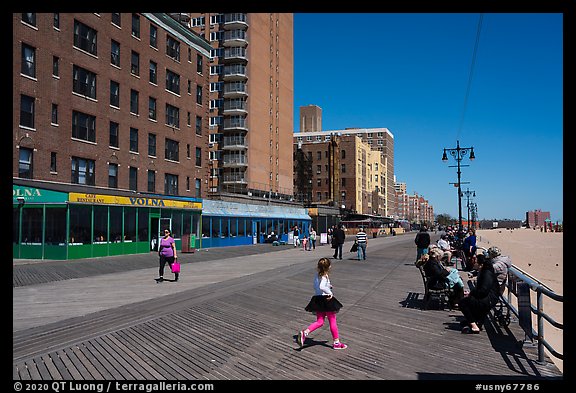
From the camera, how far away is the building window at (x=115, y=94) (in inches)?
1326

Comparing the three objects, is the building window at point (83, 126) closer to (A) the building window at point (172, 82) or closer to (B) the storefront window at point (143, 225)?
(B) the storefront window at point (143, 225)

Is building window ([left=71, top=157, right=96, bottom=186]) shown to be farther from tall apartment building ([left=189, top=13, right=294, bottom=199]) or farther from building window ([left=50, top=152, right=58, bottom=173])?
tall apartment building ([left=189, top=13, right=294, bottom=199])

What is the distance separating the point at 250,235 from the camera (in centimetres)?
4662

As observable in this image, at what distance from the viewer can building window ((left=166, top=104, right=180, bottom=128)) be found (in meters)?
40.1

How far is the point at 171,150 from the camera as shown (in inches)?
1594

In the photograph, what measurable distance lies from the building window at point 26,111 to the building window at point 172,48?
49.2 feet

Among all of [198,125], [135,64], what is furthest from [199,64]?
[135,64]

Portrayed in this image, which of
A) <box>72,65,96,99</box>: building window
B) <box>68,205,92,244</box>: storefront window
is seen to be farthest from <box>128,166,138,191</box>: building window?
<box>68,205,92,244</box>: storefront window

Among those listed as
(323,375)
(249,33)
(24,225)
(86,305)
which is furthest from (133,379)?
(249,33)

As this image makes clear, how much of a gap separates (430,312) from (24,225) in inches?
877

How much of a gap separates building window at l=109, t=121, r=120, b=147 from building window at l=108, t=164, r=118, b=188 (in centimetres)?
154

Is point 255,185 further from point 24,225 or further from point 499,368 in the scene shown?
point 499,368

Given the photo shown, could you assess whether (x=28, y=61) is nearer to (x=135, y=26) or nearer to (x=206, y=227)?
(x=135, y=26)

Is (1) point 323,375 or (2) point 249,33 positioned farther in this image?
(2) point 249,33
